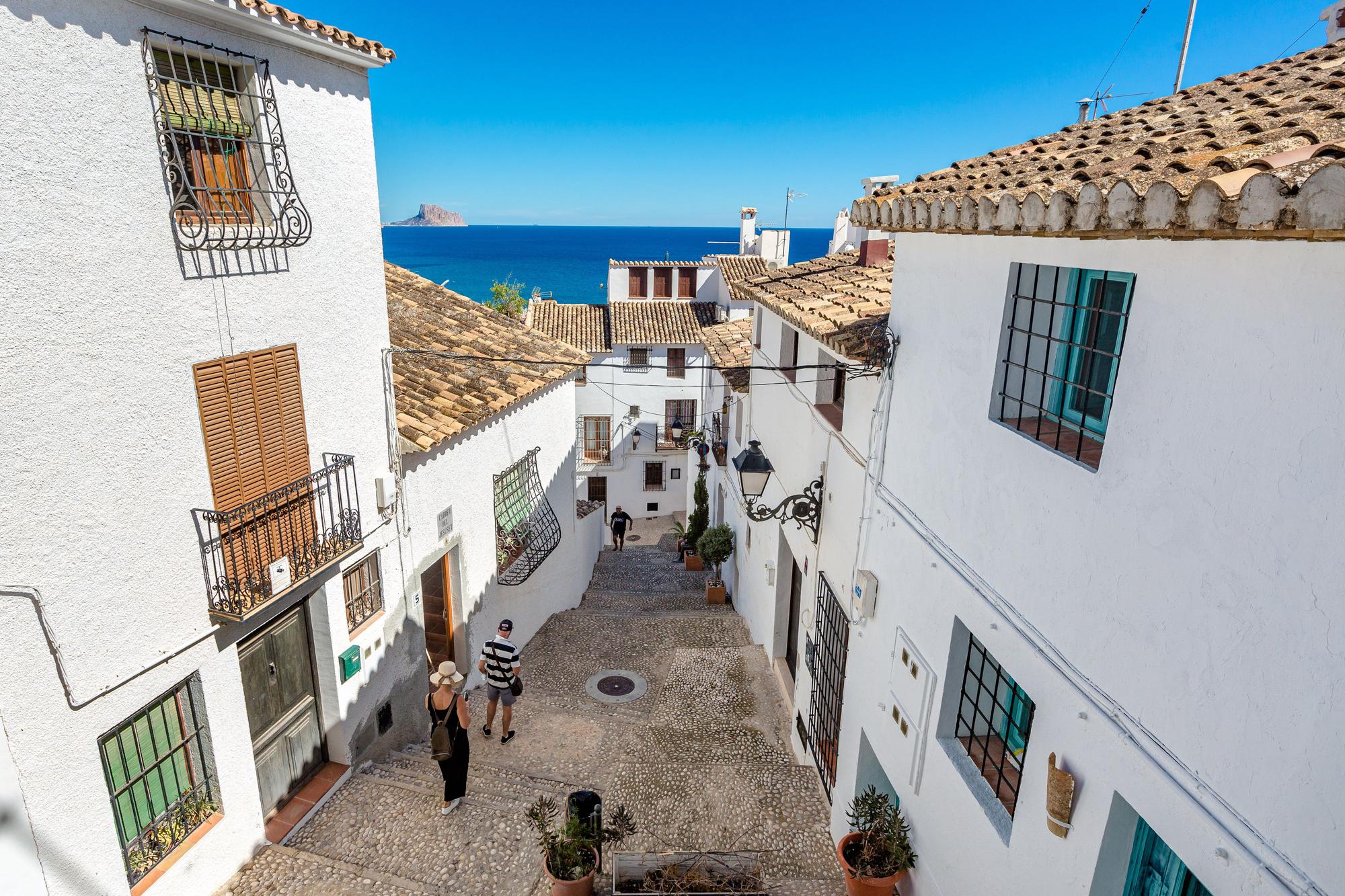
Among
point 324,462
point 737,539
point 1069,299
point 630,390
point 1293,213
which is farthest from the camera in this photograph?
point 630,390

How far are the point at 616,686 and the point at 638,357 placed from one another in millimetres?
21789

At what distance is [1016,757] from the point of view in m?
5.20

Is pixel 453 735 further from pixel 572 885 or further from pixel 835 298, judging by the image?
pixel 835 298

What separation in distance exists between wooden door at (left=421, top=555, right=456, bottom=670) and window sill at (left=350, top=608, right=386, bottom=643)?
1.84m

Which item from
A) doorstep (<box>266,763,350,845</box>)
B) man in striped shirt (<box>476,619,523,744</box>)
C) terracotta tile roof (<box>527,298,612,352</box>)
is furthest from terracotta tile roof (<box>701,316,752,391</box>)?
terracotta tile roof (<box>527,298,612,352</box>)

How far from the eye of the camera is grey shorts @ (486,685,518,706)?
384 inches

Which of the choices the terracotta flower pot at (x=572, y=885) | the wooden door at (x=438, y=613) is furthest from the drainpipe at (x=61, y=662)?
the wooden door at (x=438, y=613)

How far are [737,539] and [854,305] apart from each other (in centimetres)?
921

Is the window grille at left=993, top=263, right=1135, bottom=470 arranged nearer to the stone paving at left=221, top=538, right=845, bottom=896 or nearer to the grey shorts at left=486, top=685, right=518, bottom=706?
the stone paving at left=221, top=538, right=845, bottom=896

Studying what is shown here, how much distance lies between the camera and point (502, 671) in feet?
31.4

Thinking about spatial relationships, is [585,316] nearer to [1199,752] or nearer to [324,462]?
[324,462]

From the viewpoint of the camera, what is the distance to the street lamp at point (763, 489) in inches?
359

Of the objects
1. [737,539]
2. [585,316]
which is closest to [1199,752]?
[737,539]

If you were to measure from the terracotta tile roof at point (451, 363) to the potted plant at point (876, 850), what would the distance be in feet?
19.1
